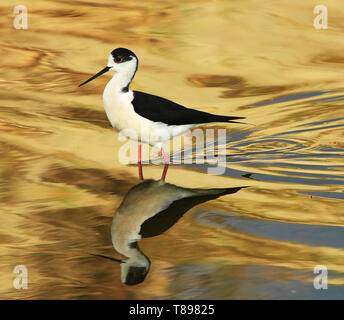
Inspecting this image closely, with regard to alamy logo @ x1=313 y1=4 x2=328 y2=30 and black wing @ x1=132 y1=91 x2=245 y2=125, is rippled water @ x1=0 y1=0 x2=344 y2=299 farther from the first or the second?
black wing @ x1=132 y1=91 x2=245 y2=125

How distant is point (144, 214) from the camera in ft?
16.4

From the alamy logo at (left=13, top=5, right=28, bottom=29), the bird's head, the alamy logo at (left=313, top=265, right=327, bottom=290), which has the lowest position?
the alamy logo at (left=313, top=265, right=327, bottom=290)

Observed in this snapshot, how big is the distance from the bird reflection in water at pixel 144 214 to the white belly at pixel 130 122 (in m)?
0.42

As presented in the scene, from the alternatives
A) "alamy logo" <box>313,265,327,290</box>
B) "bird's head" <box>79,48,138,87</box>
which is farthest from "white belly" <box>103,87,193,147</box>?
"alamy logo" <box>313,265,327,290</box>

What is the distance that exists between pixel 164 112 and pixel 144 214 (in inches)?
47.2

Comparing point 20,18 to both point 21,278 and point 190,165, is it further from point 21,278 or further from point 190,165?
point 21,278

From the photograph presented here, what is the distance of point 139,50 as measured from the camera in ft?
28.7

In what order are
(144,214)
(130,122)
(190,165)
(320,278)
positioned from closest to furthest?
(320,278) < (144,214) < (130,122) < (190,165)

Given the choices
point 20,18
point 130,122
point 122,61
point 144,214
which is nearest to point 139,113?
point 130,122

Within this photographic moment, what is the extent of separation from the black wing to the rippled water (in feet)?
1.22

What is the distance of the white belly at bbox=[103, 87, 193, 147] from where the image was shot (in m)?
5.80

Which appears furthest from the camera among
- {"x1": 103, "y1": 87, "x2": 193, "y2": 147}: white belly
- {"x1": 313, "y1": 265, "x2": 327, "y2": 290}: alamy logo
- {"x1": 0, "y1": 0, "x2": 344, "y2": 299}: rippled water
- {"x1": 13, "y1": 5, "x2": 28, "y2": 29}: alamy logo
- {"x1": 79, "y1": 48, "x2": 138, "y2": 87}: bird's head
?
{"x1": 13, "y1": 5, "x2": 28, "y2": 29}: alamy logo

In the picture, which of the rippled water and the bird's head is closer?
the rippled water
